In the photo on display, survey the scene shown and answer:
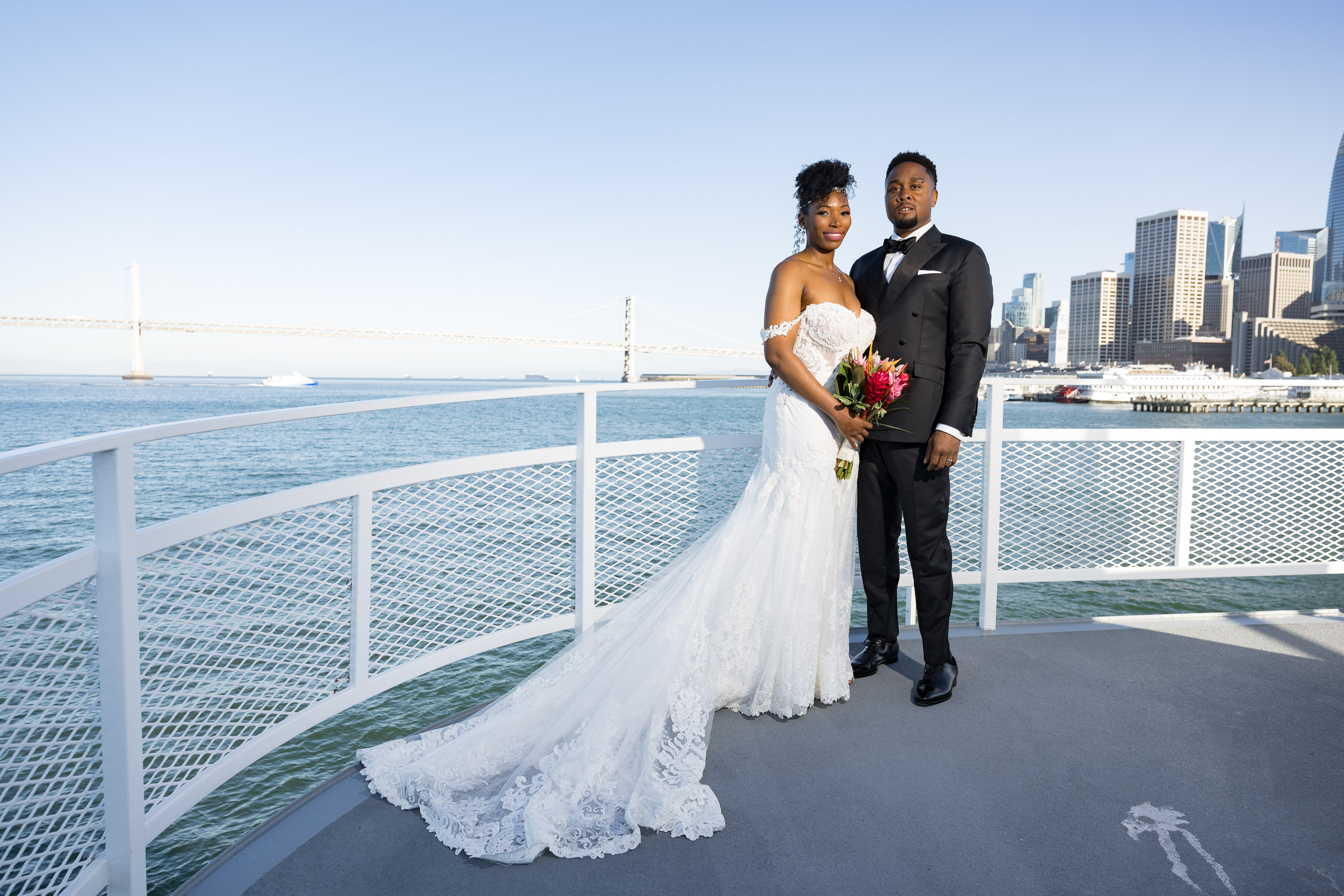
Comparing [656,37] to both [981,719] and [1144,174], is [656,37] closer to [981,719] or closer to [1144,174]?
[981,719]

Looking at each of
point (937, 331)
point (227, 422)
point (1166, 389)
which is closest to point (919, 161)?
point (937, 331)

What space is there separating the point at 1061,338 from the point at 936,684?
111006 millimetres

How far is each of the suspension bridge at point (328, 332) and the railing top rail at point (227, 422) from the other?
32240 millimetres

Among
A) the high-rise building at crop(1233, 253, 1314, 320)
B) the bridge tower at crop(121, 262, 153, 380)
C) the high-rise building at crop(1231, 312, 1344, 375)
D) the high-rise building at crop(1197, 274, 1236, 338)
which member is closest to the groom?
the bridge tower at crop(121, 262, 153, 380)

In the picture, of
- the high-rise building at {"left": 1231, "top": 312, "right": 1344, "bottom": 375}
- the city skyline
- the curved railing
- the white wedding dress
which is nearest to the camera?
the curved railing

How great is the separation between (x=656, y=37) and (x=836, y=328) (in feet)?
63.6

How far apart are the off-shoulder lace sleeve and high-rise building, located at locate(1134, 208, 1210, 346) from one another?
361ft

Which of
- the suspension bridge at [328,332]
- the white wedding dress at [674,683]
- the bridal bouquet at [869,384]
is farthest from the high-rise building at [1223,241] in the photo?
the white wedding dress at [674,683]

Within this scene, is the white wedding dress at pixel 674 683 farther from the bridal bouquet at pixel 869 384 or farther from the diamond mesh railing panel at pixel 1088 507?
the diamond mesh railing panel at pixel 1088 507

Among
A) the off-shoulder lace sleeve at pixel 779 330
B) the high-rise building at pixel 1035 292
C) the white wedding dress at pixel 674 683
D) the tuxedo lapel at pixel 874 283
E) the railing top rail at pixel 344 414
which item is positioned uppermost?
the high-rise building at pixel 1035 292

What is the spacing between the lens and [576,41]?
2227cm

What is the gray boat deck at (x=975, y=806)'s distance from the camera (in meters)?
1.38

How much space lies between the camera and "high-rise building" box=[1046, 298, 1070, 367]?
98.9 meters

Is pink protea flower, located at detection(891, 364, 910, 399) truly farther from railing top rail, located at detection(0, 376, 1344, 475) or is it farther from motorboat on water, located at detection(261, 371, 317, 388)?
motorboat on water, located at detection(261, 371, 317, 388)
